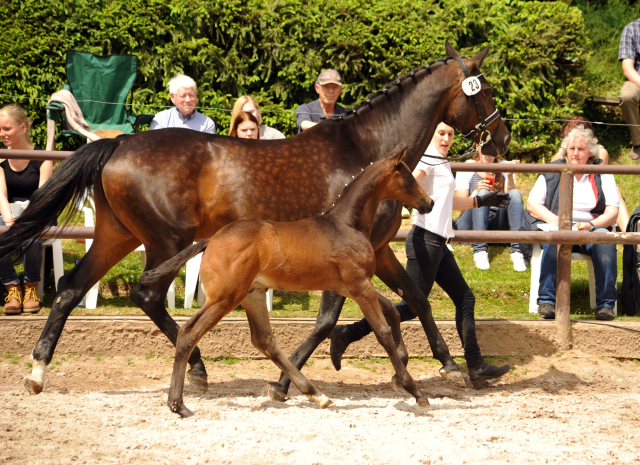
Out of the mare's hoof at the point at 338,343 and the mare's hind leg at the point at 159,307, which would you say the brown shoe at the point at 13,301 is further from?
the mare's hoof at the point at 338,343

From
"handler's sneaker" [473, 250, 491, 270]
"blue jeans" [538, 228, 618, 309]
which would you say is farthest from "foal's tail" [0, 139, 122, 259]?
"handler's sneaker" [473, 250, 491, 270]

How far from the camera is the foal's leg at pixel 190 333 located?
3.98m

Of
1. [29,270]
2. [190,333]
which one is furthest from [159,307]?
[29,270]

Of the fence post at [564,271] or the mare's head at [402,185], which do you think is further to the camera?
the fence post at [564,271]

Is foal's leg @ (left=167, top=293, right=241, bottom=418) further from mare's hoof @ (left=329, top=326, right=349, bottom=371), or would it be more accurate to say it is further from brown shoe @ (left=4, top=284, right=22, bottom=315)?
brown shoe @ (left=4, top=284, right=22, bottom=315)

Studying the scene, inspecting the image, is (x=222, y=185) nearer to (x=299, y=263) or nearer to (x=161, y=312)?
(x=299, y=263)

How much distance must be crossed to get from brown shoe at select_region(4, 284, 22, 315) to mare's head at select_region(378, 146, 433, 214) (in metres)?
3.44

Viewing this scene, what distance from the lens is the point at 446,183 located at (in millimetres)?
5074

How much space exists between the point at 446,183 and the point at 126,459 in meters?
2.99

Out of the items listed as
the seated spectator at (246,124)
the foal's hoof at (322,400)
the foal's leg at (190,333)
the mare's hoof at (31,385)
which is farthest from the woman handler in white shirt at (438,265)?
the mare's hoof at (31,385)

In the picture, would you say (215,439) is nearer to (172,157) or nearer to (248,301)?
(248,301)

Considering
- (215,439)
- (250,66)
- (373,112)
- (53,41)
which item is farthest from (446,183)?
(53,41)

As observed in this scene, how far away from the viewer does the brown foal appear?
3.96 m

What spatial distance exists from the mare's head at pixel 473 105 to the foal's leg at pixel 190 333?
85.9 inches
